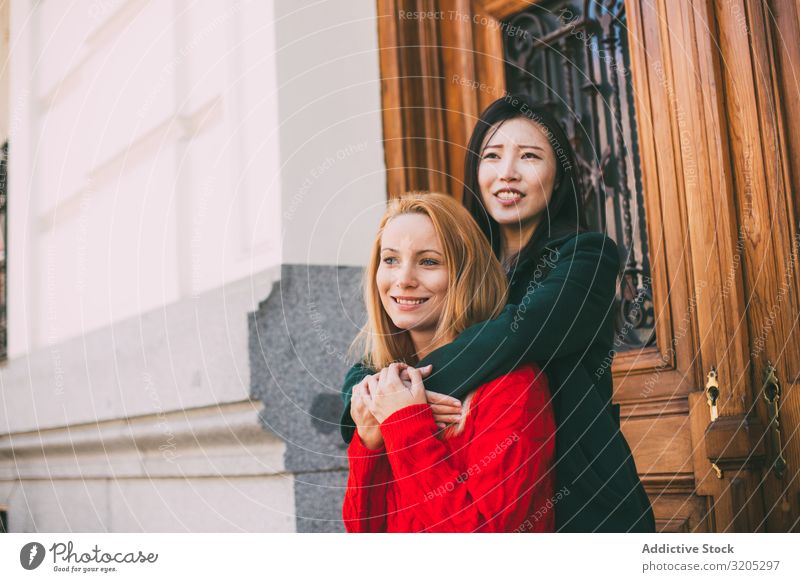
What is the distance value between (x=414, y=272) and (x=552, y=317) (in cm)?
12

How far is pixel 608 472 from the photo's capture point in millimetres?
692

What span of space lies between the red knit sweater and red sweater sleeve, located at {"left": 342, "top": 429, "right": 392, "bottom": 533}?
0.02m

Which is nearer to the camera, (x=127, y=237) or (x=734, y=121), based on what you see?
(x=734, y=121)

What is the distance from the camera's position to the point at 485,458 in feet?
2.12

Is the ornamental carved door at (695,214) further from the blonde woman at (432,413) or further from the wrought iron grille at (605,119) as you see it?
the blonde woman at (432,413)

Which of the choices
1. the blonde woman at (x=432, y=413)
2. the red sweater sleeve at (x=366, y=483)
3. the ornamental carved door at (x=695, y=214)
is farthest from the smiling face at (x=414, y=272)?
the ornamental carved door at (x=695, y=214)

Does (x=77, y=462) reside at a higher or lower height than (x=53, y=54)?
lower

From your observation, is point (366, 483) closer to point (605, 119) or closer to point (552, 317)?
point (552, 317)

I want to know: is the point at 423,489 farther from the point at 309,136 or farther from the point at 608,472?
the point at 309,136

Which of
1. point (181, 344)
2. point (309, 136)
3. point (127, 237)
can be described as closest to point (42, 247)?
point (127, 237)

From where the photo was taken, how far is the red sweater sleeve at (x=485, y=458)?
64cm

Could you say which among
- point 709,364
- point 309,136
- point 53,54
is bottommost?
point 709,364
